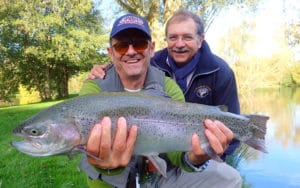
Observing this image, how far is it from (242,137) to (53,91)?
1510 inches

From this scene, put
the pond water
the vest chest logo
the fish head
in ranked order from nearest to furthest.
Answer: the fish head < the vest chest logo < the pond water

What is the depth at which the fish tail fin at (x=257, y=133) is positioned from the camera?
2.90 metres

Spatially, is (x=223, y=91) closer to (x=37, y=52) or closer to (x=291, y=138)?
(x=291, y=138)

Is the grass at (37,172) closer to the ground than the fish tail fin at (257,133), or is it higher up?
closer to the ground

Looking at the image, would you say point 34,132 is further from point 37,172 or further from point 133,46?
point 37,172

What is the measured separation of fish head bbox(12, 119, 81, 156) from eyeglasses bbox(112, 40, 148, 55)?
871mm

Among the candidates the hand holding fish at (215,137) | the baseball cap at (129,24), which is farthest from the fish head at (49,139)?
the baseball cap at (129,24)

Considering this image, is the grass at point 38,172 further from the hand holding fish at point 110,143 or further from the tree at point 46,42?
the tree at point 46,42

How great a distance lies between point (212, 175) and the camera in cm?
345

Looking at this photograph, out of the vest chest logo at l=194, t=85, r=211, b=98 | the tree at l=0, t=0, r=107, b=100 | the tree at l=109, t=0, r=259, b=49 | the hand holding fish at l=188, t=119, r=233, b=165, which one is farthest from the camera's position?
the tree at l=0, t=0, r=107, b=100

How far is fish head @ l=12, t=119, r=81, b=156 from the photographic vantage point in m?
2.58

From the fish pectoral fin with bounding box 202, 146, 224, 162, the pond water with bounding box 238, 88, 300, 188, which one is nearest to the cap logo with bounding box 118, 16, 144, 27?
the fish pectoral fin with bounding box 202, 146, 224, 162

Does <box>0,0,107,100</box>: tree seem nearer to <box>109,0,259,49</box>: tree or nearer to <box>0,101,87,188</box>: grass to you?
<box>109,0,259,49</box>: tree

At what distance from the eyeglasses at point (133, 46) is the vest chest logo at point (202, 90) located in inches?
44.9
